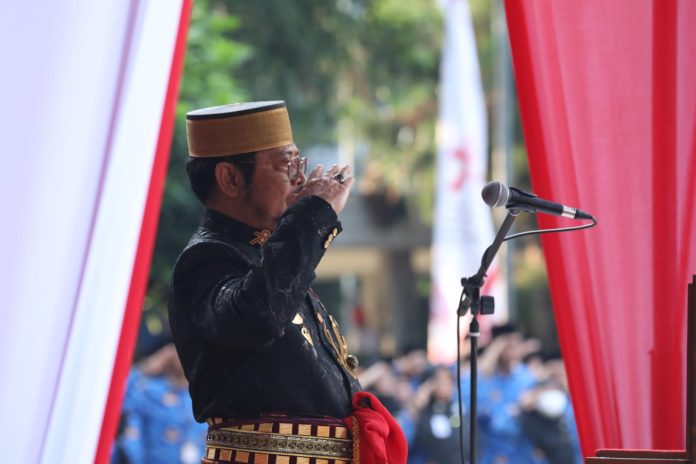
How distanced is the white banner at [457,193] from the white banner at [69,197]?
21.0ft

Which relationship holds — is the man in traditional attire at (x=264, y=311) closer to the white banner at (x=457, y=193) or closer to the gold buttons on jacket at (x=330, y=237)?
the gold buttons on jacket at (x=330, y=237)

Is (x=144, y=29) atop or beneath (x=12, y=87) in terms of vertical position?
atop

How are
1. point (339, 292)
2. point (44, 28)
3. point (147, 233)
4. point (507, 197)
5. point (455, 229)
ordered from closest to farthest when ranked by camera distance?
point (507, 197)
point (44, 28)
point (147, 233)
point (455, 229)
point (339, 292)

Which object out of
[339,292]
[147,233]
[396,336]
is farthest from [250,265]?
[396,336]

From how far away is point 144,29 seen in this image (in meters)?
3.09

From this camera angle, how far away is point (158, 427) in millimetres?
7715

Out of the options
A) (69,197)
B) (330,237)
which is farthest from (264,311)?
(69,197)

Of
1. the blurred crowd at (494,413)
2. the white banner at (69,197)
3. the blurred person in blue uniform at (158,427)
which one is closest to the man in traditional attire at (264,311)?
the white banner at (69,197)

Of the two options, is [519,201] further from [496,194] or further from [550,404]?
[550,404]

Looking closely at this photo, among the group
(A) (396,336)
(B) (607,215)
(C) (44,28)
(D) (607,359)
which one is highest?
(A) (396,336)

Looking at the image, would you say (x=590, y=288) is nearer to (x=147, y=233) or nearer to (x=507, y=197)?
(x=507, y=197)

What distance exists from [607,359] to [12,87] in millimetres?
1747

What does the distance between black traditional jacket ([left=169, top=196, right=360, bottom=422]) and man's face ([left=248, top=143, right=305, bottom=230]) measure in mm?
66

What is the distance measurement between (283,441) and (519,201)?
0.76 metres
